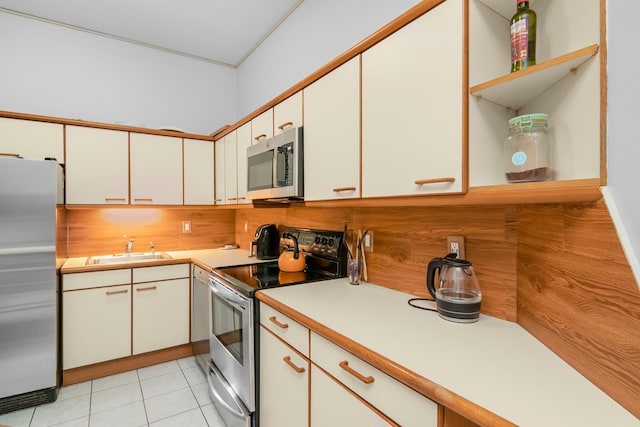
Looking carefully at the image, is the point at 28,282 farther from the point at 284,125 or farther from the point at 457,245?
the point at 457,245

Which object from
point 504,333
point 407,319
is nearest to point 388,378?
point 407,319

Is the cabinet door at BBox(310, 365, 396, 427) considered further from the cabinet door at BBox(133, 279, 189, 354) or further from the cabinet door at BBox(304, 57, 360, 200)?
the cabinet door at BBox(133, 279, 189, 354)

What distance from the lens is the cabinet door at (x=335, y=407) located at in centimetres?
93

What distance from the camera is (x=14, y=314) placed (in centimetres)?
201

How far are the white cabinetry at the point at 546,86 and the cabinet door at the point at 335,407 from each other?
2.56 feet

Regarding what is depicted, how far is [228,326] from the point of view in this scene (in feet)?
6.20

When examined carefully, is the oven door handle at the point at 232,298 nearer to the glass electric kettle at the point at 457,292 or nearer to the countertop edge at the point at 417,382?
the countertop edge at the point at 417,382

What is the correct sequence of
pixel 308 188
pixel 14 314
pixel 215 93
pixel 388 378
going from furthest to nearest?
pixel 215 93
pixel 14 314
pixel 308 188
pixel 388 378

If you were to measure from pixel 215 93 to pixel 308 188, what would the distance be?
7.82 ft

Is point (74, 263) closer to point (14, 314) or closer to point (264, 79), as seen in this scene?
point (14, 314)

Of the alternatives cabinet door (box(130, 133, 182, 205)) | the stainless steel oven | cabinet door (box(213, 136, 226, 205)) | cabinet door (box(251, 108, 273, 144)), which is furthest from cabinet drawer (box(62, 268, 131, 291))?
cabinet door (box(251, 108, 273, 144))

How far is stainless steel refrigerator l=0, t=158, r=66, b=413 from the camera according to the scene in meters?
1.98

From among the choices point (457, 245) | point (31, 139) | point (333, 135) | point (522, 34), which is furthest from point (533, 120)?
point (31, 139)

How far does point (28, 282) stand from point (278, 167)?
→ 1820 mm
